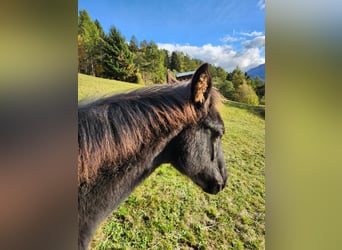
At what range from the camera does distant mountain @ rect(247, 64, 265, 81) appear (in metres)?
1.19

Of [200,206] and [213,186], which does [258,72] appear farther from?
[200,206]

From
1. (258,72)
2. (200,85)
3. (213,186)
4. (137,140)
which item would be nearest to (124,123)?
(137,140)

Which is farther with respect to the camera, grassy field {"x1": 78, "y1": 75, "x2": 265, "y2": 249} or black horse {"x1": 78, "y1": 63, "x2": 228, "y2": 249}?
grassy field {"x1": 78, "y1": 75, "x2": 265, "y2": 249}

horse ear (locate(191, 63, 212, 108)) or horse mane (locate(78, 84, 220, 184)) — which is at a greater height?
horse ear (locate(191, 63, 212, 108))

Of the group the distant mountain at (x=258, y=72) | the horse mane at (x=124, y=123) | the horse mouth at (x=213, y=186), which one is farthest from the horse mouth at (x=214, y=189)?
the distant mountain at (x=258, y=72)

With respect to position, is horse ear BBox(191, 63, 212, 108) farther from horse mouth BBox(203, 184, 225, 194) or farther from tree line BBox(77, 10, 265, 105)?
horse mouth BBox(203, 184, 225, 194)

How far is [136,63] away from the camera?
1.32 meters

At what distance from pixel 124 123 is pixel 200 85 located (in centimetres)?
38

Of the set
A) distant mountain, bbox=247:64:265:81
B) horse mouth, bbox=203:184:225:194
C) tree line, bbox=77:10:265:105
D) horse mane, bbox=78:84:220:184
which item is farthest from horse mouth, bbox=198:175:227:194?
distant mountain, bbox=247:64:265:81

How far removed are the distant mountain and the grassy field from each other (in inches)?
6.8
